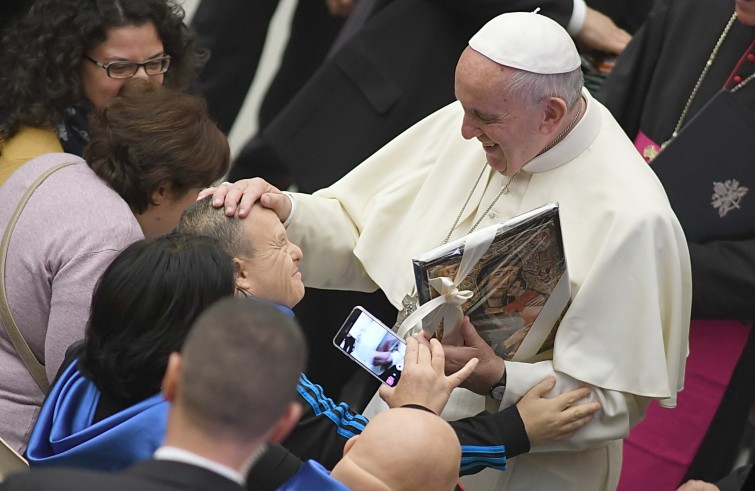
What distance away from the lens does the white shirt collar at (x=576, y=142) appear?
2.86 m

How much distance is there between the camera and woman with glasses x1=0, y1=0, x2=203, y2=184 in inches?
131

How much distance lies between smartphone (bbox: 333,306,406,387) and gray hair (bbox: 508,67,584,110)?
63 cm

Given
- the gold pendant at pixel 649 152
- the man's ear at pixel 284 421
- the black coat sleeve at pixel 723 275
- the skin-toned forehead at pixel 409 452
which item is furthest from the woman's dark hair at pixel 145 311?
the gold pendant at pixel 649 152

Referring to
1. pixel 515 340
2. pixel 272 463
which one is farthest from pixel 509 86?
pixel 272 463

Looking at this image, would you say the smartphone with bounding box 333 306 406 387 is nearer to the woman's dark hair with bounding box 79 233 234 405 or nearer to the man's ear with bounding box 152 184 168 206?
the woman's dark hair with bounding box 79 233 234 405

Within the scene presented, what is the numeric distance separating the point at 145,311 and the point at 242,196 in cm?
61

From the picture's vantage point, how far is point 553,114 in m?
2.79

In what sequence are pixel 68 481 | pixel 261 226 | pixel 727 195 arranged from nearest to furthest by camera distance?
1. pixel 68 481
2. pixel 261 226
3. pixel 727 195

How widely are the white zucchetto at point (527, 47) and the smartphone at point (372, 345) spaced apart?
2.22 ft

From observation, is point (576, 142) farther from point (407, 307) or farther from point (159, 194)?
point (159, 194)

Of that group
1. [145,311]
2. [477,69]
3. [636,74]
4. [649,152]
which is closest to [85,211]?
[145,311]

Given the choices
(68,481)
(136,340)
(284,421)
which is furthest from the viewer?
(136,340)

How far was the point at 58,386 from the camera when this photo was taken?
7.79 feet

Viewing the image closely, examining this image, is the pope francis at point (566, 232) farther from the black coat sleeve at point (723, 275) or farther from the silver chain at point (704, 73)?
the silver chain at point (704, 73)
